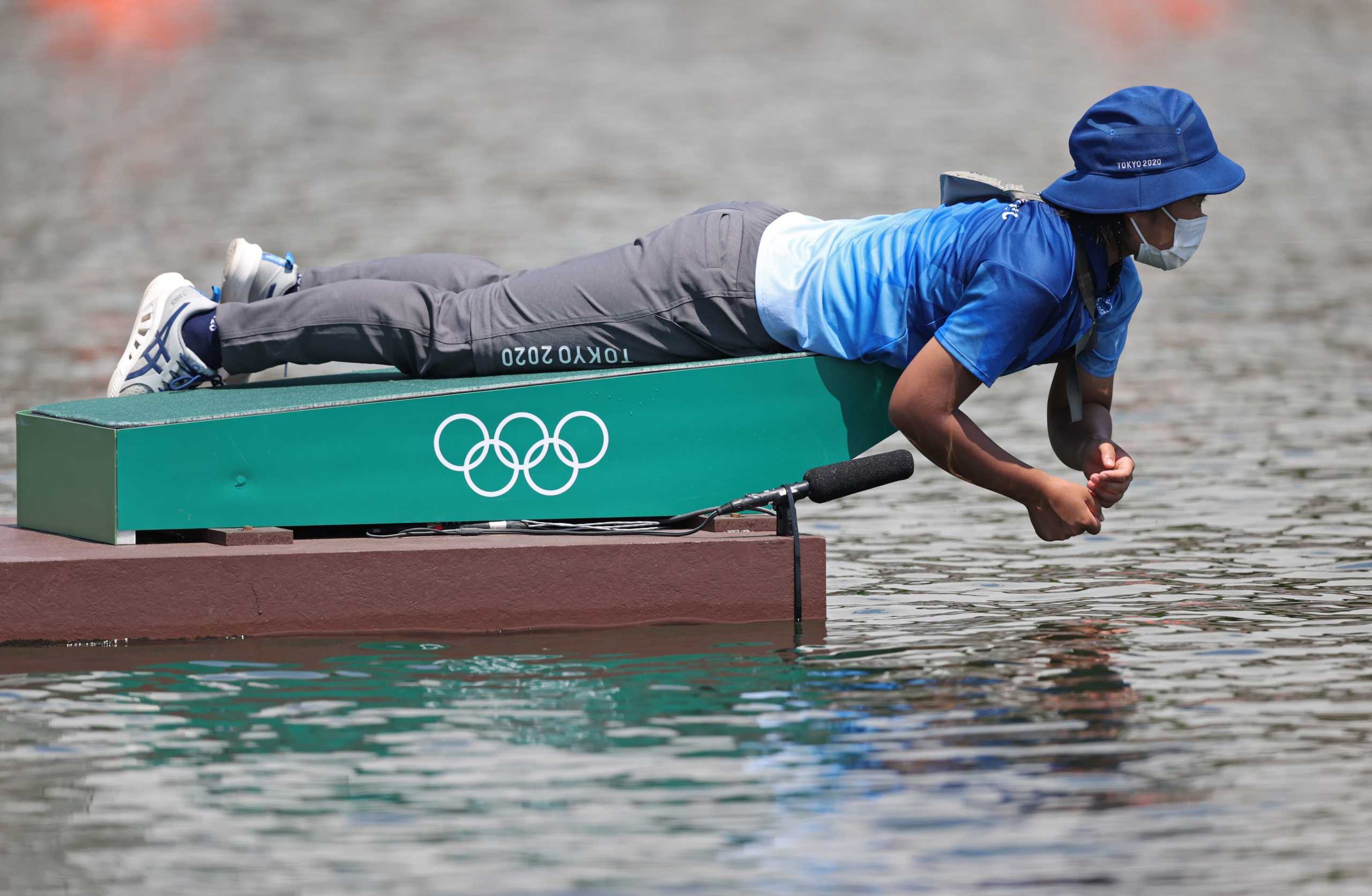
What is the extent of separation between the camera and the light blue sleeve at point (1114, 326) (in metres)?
5.91

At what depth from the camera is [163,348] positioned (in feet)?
20.9

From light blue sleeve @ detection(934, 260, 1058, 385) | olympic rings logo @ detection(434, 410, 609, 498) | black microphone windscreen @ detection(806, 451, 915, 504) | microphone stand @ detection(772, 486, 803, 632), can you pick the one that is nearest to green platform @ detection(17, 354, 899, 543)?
olympic rings logo @ detection(434, 410, 609, 498)

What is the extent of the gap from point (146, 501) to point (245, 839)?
1.65 metres

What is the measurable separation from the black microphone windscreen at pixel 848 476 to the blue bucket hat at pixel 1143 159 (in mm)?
855

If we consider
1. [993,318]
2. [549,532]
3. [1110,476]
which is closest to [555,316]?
[549,532]

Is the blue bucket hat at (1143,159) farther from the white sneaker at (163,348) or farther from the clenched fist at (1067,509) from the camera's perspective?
the white sneaker at (163,348)

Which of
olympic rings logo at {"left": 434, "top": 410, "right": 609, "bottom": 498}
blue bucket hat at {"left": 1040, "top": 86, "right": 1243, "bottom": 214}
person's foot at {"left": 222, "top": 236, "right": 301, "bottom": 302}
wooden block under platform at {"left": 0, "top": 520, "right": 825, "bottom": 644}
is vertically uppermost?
blue bucket hat at {"left": 1040, "top": 86, "right": 1243, "bottom": 214}

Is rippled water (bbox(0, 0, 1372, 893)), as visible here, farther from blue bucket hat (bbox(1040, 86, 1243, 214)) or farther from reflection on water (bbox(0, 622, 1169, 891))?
blue bucket hat (bbox(1040, 86, 1243, 214))

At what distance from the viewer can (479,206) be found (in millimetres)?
18688

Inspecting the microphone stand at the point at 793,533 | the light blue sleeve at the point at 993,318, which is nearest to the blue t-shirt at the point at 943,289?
the light blue sleeve at the point at 993,318

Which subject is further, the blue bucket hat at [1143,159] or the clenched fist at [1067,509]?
the clenched fist at [1067,509]

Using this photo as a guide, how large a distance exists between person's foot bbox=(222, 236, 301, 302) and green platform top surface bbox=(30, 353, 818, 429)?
29cm

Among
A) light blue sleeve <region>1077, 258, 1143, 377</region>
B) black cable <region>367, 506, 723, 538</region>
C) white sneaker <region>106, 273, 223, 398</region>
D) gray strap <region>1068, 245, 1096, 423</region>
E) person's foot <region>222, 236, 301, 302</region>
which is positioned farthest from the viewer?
person's foot <region>222, 236, 301, 302</region>

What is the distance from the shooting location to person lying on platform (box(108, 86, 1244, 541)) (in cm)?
563
